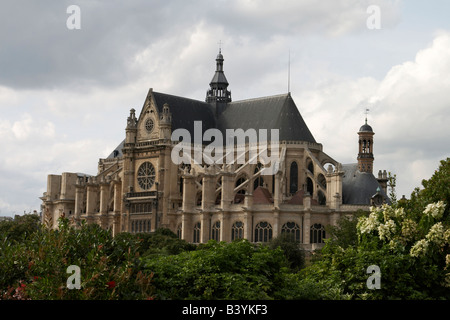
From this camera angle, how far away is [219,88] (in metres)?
124

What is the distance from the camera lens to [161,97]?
114 metres

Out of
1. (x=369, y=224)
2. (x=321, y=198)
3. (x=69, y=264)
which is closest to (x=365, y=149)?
(x=321, y=198)

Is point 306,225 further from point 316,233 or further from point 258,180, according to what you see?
point 258,180

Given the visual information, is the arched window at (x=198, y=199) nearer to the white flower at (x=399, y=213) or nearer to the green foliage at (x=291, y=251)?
the green foliage at (x=291, y=251)

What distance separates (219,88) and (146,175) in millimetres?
20837

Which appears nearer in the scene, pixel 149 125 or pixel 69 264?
pixel 69 264

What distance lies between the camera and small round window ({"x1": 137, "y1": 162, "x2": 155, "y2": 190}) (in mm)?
110188

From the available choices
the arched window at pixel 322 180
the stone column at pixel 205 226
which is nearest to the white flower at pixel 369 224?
the stone column at pixel 205 226

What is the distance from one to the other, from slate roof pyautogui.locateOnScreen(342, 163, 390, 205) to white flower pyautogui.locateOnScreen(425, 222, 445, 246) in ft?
208

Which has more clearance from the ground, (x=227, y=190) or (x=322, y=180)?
(x=322, y=180)

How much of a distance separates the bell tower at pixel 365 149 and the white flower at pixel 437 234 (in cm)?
6883

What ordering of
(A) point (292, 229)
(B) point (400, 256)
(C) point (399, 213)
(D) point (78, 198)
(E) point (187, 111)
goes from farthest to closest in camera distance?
(D) point (78, 198)
(E) point (187, 111)
(A) point (292, 229)
(C) point (399, 213)
(B) point (400, 256)

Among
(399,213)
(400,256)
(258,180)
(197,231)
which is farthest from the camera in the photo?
(258,180)
